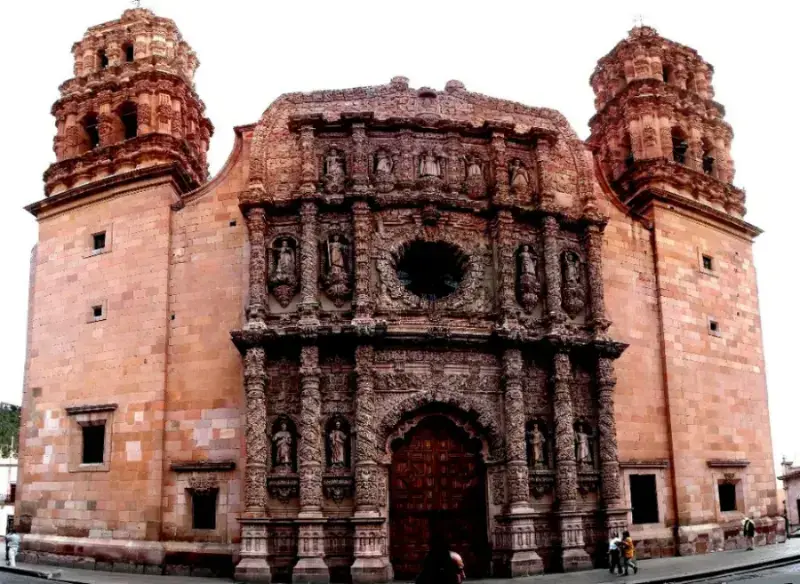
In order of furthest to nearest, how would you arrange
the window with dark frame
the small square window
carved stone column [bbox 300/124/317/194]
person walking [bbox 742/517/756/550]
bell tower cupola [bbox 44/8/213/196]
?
the window with dark frame, person walking [bbox 742/517/756/550], bell tower cupola [bbox 44/8/213/196], the small square window, carved stone column [bbox 300/124/317/194]

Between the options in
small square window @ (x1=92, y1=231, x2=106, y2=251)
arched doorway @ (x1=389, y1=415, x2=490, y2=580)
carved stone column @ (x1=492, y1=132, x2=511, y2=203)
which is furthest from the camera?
small square window @ (x1=92, y1=231, x2=106, y2=251)

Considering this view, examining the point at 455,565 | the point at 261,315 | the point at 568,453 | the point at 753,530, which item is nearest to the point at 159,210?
the point at 261,315

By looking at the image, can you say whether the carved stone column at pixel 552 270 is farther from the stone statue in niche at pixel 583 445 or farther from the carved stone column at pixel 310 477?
the carved stone column at pixel 310 477

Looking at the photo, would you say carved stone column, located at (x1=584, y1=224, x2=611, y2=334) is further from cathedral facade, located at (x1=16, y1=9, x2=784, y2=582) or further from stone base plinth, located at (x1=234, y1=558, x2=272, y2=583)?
stone base plinth, located at (x1=234, y1=558, x2=272, y2=583)

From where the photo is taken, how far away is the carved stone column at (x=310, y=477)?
1806 cm

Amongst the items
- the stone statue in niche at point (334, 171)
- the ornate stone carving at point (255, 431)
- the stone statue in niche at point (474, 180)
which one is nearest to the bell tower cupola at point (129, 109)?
the stone statue in niche at point (334, 171)

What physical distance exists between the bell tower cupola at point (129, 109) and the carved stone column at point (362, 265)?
5.67 metres

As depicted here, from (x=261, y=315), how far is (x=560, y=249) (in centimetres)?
815

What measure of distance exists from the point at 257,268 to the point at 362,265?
2.64 m

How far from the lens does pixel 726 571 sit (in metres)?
18.6

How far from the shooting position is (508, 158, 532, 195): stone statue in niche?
21906 millimetres

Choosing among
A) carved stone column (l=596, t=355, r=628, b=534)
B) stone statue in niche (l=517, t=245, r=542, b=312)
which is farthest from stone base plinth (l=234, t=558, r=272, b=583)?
stone statue in niche (l=517, t=245, r=542, b=312)

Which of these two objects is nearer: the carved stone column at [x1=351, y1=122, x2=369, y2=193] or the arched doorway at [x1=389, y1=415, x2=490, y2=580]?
the arched doorway at [x1=389, y1=415, x2=490, y2=580]

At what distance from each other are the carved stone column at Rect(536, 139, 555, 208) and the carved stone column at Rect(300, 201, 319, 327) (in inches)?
242
